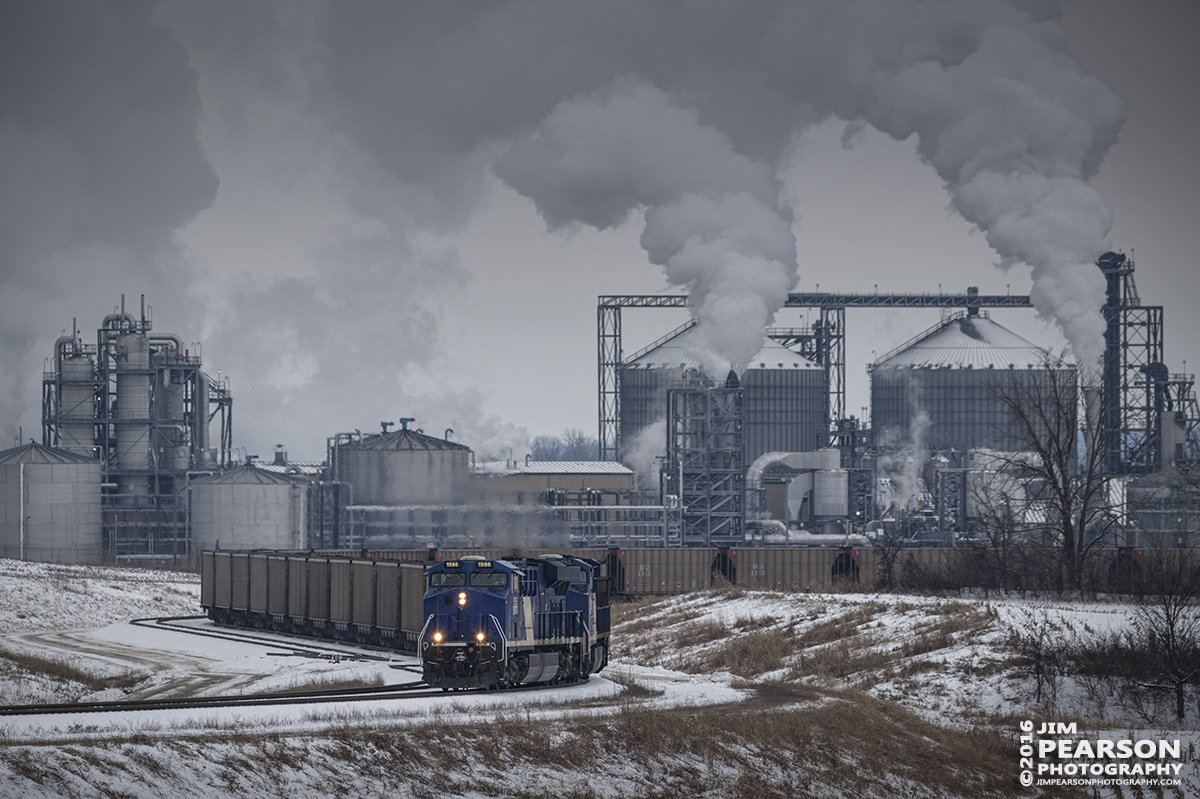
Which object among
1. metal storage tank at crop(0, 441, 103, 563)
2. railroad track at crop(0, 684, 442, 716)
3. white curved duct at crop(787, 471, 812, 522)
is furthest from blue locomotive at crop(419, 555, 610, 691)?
white curved duct at crop(787, 471, 812, 522)

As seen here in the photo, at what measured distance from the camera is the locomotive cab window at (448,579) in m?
28.8

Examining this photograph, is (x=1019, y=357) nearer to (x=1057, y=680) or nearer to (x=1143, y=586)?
(x=1143, y=586)

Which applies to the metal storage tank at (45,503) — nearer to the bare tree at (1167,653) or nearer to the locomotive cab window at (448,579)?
the locomotive cab window at (448,579)

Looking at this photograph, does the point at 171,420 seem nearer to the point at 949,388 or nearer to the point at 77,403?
the point at 77,403

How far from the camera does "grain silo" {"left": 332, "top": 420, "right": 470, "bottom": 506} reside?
88500 mm

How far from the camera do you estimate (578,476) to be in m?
103

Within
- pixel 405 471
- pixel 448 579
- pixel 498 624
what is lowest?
pixel 498 624

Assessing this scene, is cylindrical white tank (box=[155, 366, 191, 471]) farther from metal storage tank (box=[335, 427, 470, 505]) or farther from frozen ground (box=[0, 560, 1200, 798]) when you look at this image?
frozen ground (box=[0, 560, 1200, 798])

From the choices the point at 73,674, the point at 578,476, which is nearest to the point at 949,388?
the point at 578,476

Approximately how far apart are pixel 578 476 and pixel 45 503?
38.3 m

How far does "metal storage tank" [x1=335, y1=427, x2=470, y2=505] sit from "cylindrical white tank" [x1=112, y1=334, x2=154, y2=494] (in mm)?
12565

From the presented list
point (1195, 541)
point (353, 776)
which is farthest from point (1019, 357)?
point (353, 776)

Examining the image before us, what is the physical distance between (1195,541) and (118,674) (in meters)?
58.9

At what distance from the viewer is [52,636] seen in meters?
47.4
